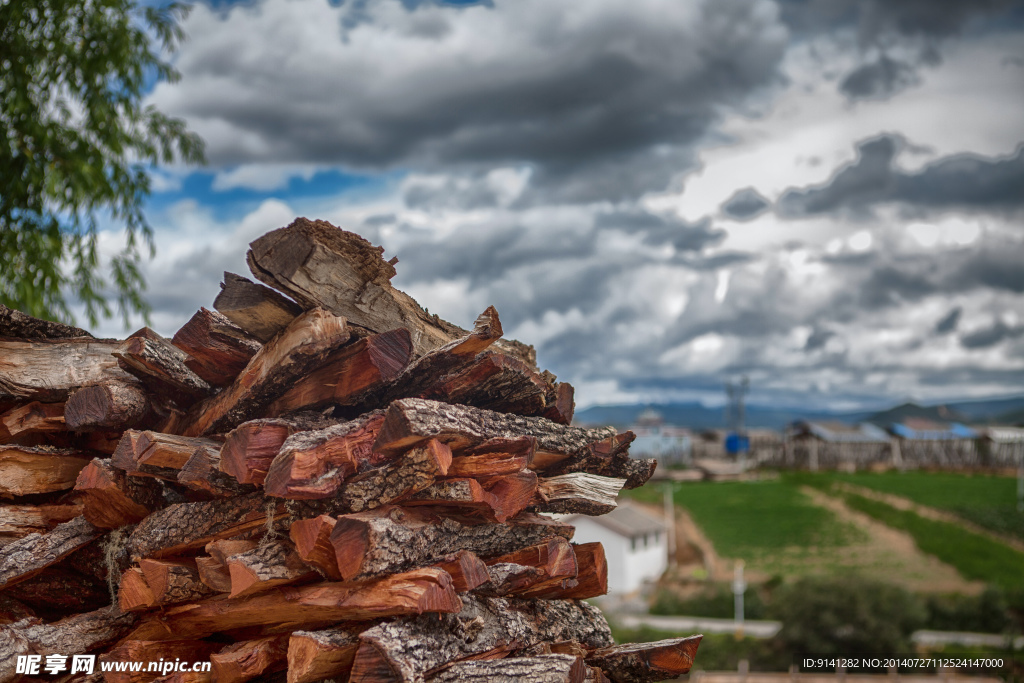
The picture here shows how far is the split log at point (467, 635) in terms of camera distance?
10.9 feet

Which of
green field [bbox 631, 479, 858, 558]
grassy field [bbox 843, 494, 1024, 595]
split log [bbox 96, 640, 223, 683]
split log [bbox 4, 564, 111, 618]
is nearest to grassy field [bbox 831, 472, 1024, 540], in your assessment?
Answer: grassy field [bbox 843, 494, 1024, 595]

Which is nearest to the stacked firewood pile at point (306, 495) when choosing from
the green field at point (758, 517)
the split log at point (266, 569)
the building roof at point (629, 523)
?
the split log at point (266, 569)

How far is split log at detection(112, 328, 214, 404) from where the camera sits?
4.32 meters

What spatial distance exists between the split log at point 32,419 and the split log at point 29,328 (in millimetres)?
504

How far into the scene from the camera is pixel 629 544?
3972 cm

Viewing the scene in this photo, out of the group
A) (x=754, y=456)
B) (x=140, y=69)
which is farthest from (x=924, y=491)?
(x=140, y=69)

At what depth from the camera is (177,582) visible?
12.7ft

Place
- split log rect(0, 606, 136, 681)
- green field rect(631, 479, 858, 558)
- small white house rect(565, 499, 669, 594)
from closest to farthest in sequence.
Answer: split log rect(0, 606, 136, 681)
small white house rect(565, 499, 669, 594)
green field rect(631, 479, 858, 558)

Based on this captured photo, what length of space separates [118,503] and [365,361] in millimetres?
1798

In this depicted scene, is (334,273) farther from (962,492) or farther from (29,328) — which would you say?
(962,492)

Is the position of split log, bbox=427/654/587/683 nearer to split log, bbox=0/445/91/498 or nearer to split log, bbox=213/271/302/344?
split log, bbox=213/271/302/344

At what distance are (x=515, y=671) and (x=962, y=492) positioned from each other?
54628mm

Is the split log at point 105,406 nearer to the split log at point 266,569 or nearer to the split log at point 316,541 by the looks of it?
the split log at point 266,569

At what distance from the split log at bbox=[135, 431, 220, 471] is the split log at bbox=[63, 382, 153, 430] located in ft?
2.06
